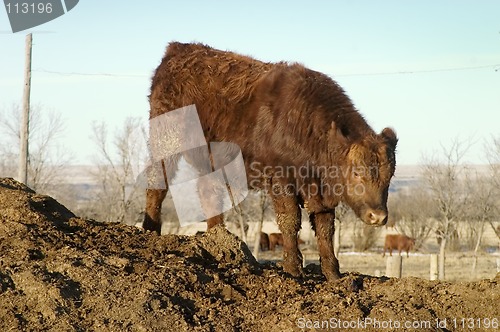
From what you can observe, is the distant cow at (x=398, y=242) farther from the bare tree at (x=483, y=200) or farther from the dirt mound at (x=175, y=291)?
the dirt mound at (x=175, y=291)

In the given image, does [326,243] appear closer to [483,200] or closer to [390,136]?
[390,136]

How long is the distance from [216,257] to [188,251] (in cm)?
36

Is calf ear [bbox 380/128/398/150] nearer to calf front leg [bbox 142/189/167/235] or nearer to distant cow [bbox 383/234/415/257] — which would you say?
calf front leg [bbox 142/189/167/235]

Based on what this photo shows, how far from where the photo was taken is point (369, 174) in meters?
7.26

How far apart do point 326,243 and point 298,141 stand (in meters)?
1.32

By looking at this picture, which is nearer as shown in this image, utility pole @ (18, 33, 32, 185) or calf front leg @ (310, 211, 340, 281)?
calf front leg @ (310, 211, 340, 281)

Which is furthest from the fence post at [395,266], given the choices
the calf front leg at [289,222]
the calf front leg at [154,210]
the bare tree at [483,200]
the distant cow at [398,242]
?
the distant cow at [398,242]

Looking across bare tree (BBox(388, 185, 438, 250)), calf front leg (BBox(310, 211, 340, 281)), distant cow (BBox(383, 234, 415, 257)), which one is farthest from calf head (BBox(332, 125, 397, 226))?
bare tree (BBox(388, 185, 438, 250))

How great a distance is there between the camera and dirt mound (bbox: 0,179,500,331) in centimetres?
580

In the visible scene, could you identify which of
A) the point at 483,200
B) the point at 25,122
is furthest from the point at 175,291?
the point at 483,200

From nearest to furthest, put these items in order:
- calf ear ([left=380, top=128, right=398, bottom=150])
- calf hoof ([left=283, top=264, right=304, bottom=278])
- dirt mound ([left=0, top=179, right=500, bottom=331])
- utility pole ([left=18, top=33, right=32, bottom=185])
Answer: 1. dirt mound ([left=0, top=179, right=500, bottom=331])
2. calf ear ([left=380, top=128, right=398, bottom=150])
3. calf hoof ([left=283, top=264, right=304, bottom=278])
4. utility pole ([left=18, top=33, right=32, bottom=185])

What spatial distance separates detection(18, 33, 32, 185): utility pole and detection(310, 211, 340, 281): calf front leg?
43.2ft

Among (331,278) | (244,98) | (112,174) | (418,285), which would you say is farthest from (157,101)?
(112,174)

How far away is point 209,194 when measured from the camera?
392 inches
